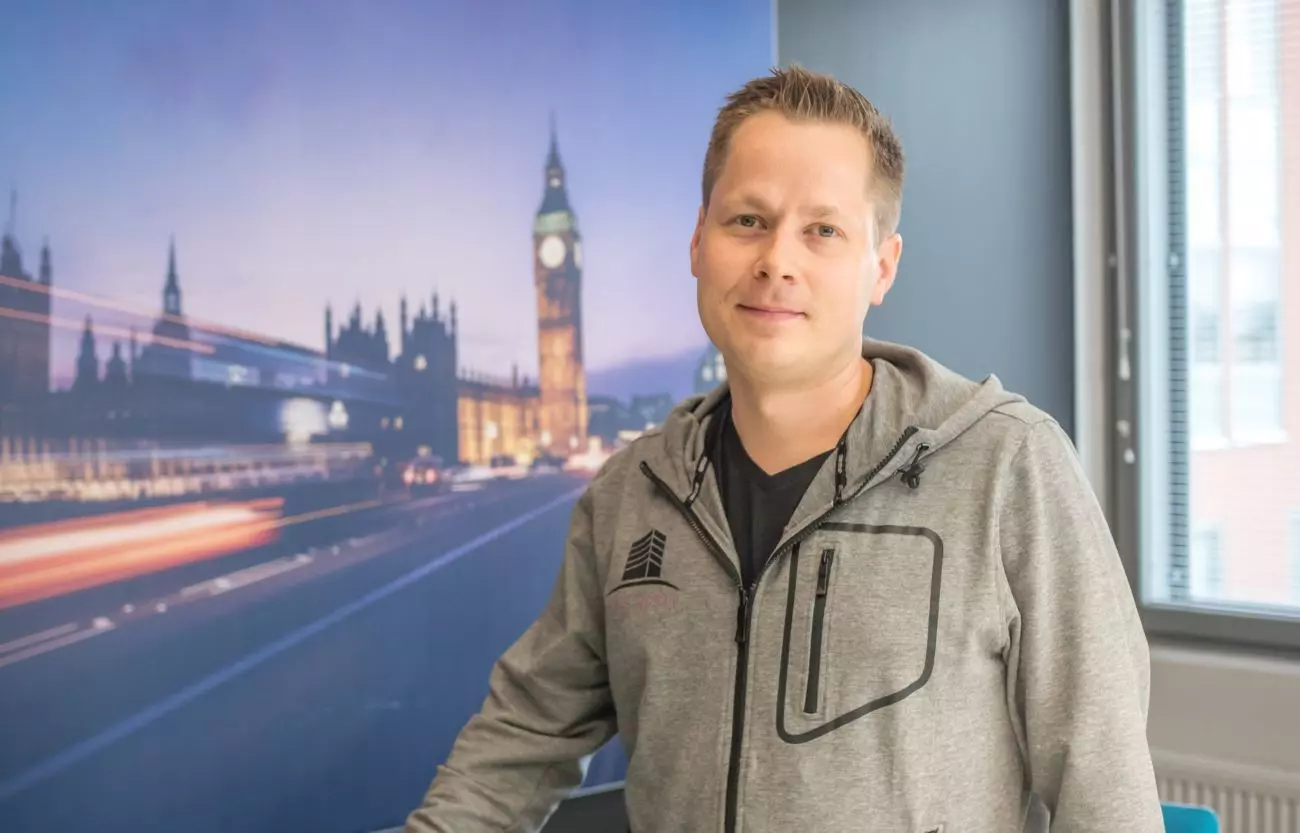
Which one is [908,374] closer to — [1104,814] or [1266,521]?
[1104,814]

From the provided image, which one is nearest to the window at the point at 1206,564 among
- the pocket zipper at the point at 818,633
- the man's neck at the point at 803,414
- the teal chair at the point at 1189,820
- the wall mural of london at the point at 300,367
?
the teal chair at the point at 1189,820

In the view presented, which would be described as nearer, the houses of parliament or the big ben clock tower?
the houses of parliament

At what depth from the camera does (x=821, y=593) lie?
1168 mm

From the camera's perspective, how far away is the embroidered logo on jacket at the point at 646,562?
1274 millimetres

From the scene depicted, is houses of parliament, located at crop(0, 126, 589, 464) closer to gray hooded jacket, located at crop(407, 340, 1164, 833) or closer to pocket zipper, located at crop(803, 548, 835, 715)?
gray hooded jacket, located at crop(407, 340, 1164, 833)

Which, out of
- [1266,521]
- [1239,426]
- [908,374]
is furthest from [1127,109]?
[908,374]

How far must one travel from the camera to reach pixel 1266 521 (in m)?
2.31

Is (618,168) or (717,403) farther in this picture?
(618,168)

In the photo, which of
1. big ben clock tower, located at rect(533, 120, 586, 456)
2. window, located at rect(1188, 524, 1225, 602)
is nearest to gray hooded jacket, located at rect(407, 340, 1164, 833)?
big ben clock tower, located at rect(533, 120, 586, 456)

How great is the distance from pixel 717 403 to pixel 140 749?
874mm

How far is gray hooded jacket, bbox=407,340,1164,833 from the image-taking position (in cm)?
109

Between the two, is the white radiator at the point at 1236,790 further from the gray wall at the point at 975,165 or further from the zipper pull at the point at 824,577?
the zipper pull at the point at 824,577

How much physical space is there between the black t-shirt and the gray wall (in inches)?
52.6

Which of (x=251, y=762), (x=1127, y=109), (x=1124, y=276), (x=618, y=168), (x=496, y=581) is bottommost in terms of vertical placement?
(x=251, y=762)
